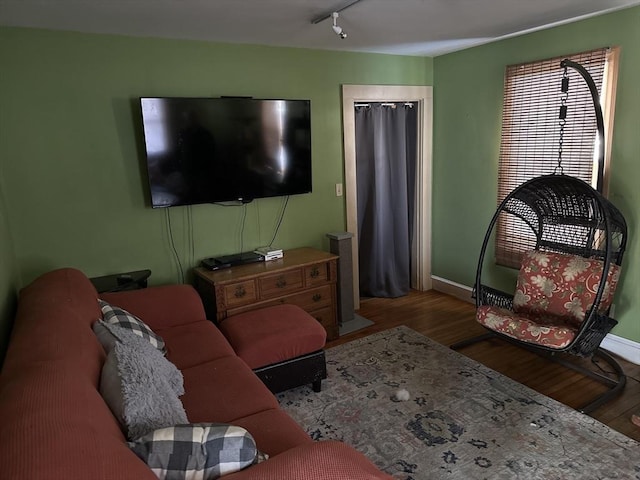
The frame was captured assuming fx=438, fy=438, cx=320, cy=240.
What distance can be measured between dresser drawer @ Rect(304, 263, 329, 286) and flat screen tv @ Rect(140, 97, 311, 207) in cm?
65

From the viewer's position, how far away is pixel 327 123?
12.6ft

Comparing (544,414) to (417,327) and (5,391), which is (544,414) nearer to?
(417,327)

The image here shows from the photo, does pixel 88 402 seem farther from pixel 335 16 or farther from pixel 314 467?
pixel 335 16

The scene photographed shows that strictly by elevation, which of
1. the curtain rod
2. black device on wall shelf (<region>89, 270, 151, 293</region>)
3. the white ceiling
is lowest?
black device on wall shelf (<region>89, 270, 151, 293</region>)

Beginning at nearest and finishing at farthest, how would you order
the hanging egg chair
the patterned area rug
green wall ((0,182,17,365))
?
1. green wall ((0,182,17,365))
2. the patterned area rug
3. the hanging egg chair

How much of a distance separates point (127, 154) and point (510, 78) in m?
3.04

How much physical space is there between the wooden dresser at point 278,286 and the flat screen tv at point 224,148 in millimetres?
538

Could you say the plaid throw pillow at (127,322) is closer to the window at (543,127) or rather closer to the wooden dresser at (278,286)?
the wooden dresser at (278,286)

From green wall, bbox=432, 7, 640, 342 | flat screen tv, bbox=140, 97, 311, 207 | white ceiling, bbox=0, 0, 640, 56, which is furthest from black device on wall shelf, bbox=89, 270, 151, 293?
green wall, bbox=432, 7, 640, 342

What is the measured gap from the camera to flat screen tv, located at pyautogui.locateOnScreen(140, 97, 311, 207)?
9.77 ft

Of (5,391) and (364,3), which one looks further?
(364,3)

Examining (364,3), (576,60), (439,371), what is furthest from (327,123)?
(439,371)

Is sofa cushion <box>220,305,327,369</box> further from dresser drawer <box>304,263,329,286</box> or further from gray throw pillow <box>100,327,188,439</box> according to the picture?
gray throw pillow <box>100,327,188,439</box>

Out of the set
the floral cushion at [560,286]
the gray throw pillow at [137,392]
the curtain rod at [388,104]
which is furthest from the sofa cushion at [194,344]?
the curtain rod at [388,104]
